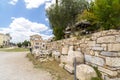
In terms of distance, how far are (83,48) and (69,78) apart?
1836 millimetres

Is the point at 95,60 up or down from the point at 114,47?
down

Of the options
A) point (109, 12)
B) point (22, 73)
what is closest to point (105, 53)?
point (109, 12)

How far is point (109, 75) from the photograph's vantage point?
6.03 m

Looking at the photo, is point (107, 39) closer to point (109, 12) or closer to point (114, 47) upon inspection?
point (114, 47)

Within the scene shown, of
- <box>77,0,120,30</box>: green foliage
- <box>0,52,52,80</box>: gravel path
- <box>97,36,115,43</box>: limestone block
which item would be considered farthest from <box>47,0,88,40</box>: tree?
<box>97,36,115,43</box>: limestone block

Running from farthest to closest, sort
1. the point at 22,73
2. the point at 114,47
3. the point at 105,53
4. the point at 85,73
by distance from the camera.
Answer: the point at 22,73 → the point at 85,73 → the point at 105,53 → the point at 114,47

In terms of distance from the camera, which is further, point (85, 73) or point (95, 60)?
point (95, 60)

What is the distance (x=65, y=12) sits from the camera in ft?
48.4

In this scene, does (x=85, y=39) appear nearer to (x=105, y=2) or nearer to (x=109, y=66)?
(x=105, y=2)

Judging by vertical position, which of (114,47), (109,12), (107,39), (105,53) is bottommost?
(105,53)

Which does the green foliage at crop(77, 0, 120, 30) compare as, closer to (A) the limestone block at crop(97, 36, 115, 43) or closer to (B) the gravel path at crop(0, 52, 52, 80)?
(A) the limestone block at crop(97, 36, 115, 43)

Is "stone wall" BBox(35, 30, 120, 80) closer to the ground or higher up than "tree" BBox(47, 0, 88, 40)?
closer to the ground

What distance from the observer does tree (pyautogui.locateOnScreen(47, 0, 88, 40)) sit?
1474cm

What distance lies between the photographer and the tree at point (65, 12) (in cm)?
1474
